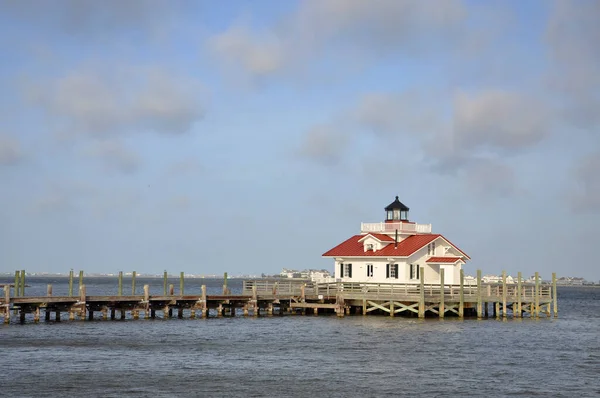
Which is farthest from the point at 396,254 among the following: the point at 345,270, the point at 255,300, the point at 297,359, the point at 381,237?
the point at 297,359

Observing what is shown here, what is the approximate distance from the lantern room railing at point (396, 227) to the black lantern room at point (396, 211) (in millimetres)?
948

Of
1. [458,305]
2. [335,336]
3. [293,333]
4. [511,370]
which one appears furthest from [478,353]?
[458,305]

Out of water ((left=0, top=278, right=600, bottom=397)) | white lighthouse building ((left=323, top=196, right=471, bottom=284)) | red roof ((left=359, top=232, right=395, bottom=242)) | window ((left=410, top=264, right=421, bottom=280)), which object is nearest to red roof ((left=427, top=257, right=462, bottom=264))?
white lighthouse building ((left=323, top=196, right=471, bottom=284))

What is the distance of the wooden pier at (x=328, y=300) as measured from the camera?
52.5 meters

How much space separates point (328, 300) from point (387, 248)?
5.64 metres

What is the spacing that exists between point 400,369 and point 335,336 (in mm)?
12292

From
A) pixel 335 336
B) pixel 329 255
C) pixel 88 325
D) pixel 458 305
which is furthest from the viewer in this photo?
pixel 329 255

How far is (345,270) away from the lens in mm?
62500

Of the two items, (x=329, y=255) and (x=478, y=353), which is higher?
(x=329, y=255)

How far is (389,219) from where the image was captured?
64.1 m

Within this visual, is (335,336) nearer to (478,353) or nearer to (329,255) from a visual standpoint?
(478,353)

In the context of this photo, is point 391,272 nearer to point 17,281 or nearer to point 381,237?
point 381,237

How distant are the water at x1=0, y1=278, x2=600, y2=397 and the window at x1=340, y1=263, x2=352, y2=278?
815 centimetres

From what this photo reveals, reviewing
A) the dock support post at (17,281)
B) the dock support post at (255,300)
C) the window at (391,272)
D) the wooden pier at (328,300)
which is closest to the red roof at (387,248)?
the window at (391,272)
